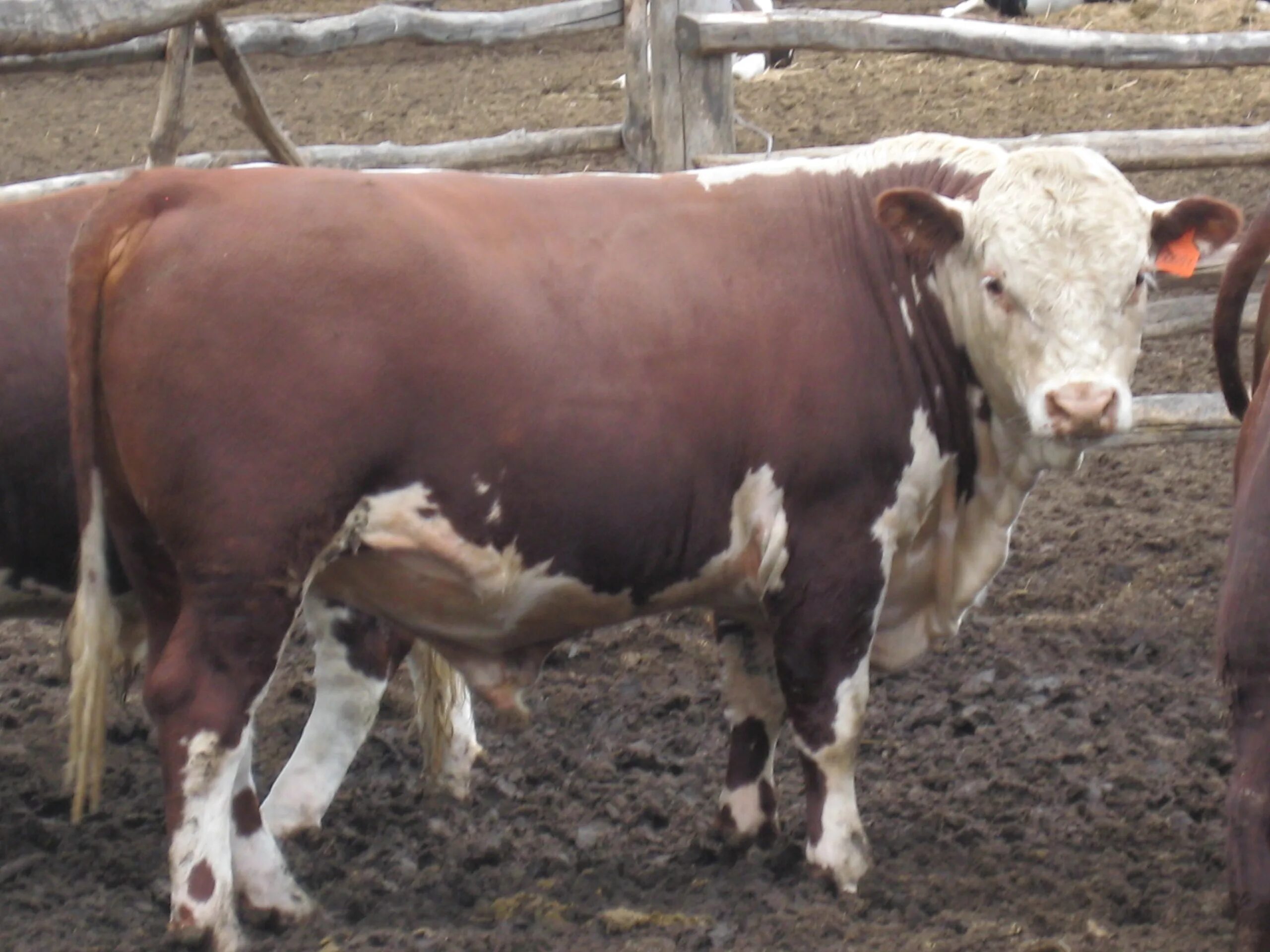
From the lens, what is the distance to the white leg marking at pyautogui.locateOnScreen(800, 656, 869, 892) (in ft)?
12.6

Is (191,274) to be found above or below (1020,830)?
above

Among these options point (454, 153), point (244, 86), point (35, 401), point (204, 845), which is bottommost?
point (204, 845)

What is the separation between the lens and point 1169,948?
3.33 m

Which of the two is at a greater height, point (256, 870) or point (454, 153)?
point (454, 153)

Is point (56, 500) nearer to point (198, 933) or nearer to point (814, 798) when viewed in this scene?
point (198, 933)

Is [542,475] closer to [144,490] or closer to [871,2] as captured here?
[144,490]

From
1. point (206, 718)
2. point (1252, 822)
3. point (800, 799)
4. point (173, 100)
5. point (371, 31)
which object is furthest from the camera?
point (371, 31)

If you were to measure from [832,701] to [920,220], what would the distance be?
3.64ft

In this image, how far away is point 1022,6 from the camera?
14523 millimetres

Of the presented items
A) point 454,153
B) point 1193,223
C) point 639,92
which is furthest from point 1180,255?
point 454,153

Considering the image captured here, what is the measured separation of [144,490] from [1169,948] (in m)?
2.21

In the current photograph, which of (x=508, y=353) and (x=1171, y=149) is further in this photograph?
(x=1171, y=149)

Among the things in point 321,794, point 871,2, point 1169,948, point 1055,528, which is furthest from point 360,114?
point 1169,948

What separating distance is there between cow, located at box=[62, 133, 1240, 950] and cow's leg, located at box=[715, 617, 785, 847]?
1 cm
